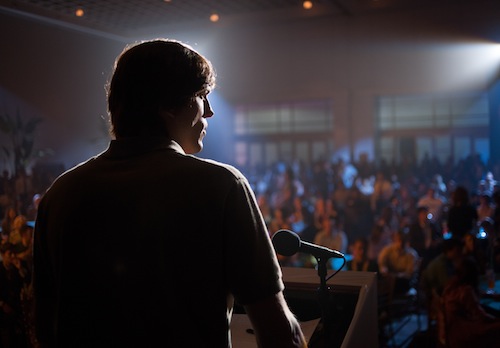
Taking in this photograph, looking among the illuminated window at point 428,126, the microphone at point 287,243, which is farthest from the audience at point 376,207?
the microphone at point 287,243

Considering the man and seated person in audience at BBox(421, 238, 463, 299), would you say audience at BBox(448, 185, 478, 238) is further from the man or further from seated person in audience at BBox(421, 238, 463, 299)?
the man

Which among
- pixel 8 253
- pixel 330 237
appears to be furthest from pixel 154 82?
pixel 330 237

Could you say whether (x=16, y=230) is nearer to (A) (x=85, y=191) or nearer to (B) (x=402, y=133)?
(A) (x=85, y=191)

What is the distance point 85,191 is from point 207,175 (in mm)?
234

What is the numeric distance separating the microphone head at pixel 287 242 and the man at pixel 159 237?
0.46 meters

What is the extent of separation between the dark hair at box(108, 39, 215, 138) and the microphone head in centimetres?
56

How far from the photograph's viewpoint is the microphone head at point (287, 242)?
1401mm

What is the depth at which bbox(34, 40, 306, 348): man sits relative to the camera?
0.90 meters

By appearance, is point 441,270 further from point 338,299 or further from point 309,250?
point 309,250

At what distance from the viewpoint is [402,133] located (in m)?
Answer: 10.0

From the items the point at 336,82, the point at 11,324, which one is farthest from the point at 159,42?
the point at 336,82

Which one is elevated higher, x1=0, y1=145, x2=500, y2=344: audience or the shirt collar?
the shirt collar

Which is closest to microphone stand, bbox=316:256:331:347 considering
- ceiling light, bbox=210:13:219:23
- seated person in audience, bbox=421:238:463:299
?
seated person in audience, bbox=421:238:463:299

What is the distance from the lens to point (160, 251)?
90cm
